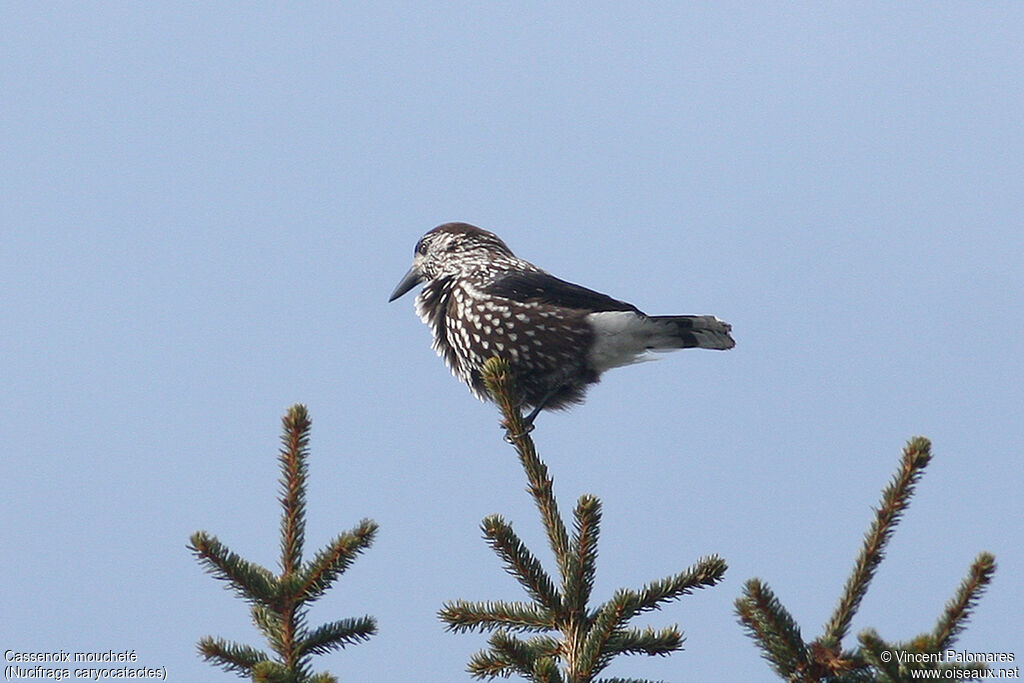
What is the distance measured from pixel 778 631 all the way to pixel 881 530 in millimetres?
514

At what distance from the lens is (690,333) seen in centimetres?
651

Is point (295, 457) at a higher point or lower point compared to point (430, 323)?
lower

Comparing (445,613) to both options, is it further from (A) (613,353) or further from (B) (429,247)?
(B) (429,247)

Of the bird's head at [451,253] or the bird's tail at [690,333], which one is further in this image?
the bird's head at [451,253]

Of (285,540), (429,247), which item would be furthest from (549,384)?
(285,540)

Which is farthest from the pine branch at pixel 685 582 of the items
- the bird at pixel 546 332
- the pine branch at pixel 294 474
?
the bird at pixel 546 332

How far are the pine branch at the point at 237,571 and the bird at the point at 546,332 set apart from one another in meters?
2.91

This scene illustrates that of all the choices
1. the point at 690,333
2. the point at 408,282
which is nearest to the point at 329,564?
the point at 690,333

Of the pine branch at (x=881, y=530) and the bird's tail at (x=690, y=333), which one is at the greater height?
the bird's tail at (x=690, y=333)

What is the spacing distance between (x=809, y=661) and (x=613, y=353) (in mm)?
3617

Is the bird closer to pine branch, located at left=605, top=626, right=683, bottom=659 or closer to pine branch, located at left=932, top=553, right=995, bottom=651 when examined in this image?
pine branch, located at left=605, top=626, right=683, bottom=659

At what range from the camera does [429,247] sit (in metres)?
7.74

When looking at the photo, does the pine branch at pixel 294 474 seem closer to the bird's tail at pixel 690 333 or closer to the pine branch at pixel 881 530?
the pine branch at pixel 881 530

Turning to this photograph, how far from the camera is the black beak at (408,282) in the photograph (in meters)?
7.87
